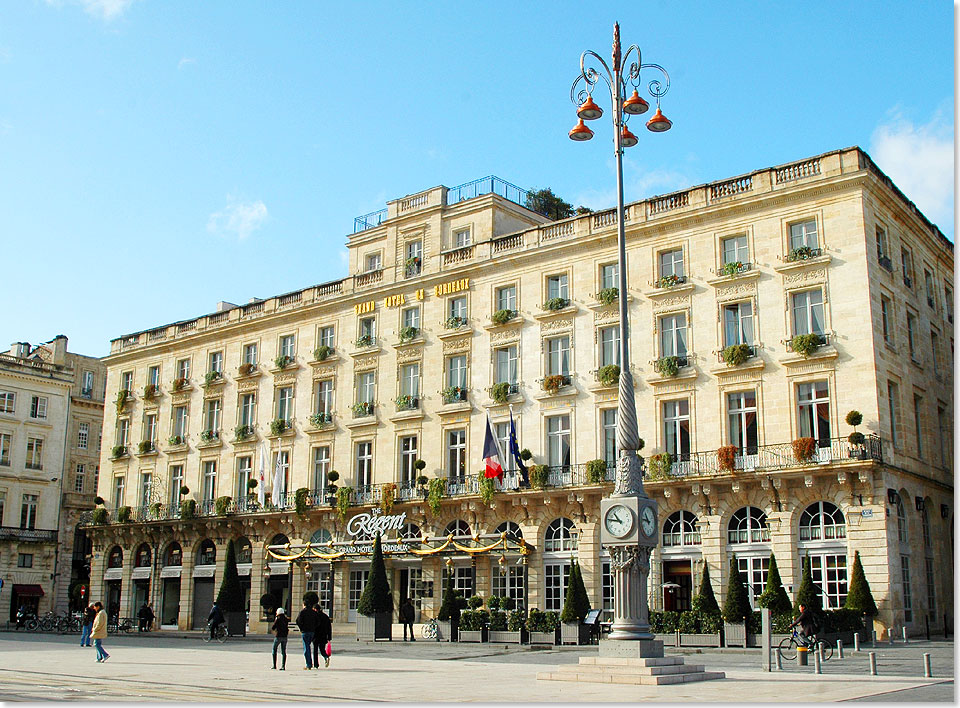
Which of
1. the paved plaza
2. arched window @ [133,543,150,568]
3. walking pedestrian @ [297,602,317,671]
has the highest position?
arched window @ [133,543,150,568]

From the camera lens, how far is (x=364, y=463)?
46000mm

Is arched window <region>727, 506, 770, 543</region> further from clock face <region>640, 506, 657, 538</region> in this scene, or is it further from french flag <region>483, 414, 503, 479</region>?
clock face <region>640, 506, 657, 538</region>

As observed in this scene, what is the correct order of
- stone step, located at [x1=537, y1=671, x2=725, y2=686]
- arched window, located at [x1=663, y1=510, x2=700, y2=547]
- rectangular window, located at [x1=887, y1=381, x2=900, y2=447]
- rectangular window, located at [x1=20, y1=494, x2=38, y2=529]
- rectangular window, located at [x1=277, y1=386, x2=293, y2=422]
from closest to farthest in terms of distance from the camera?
stone step, located at [x1=537, y1=671, x2=725, y2=686] < rectangular window, located at [x1=887, y1=381, x2=900, y2=447] < arched window, located at [x1=663, y1=510, x2=700, y2=547] < rectangular window, located at [x1=277, y1=386, x2=293, y2=422] < rectangular window, located at [x1=20, y1=494, x2=38, y2=529]

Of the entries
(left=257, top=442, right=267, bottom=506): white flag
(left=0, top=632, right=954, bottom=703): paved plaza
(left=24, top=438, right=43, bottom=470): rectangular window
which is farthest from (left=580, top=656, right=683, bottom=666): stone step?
(left=24, top=438, right=43, bottom=470): rectangular window

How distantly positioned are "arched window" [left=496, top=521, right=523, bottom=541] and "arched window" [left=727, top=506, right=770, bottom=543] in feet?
27.1

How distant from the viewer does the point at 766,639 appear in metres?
21.6

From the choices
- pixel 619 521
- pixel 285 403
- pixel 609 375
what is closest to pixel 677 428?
pixel 609 375

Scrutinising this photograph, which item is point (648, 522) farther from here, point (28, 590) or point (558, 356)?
point (28, 590)

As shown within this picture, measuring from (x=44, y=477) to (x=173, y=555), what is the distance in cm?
1797

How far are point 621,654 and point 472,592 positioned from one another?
22013 mm

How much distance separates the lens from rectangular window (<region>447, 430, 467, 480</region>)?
4253 cm

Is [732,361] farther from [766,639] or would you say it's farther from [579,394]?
[766,639]

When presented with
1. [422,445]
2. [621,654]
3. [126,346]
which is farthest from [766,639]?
[126,346]

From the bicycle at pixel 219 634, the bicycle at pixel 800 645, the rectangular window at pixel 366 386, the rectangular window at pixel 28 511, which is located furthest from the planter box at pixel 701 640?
A: the rectangular window at pixel 28 511
